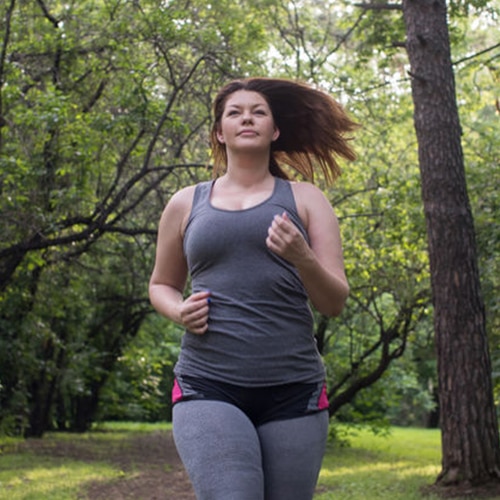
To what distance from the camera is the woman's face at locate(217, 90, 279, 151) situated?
112 inches

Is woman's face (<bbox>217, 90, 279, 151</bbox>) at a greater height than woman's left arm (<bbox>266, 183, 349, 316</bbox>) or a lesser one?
greater

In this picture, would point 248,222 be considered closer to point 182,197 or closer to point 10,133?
point 182,197

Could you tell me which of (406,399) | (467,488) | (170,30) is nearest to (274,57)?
(170,30)

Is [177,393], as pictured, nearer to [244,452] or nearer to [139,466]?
[244,452]

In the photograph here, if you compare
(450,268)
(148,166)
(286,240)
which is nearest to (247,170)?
(286,240)

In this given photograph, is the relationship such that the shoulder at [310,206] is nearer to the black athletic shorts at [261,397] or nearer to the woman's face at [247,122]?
the woman's face at [247,122]

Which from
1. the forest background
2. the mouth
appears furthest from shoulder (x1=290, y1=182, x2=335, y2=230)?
the forest background

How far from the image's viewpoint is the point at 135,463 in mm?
13117

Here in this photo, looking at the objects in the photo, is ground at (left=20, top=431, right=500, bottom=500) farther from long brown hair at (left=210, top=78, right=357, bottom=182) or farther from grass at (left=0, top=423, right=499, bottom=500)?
long brown hair at (left=210, top=78, right=357, bottom=182)

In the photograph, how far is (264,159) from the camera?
292 centimetres

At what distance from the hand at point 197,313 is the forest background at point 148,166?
6.32 metres

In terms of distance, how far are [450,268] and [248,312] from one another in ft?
20.8

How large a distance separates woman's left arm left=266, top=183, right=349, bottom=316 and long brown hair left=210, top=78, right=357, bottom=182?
0.32 meters

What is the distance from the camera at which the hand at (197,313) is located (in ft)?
8.45
